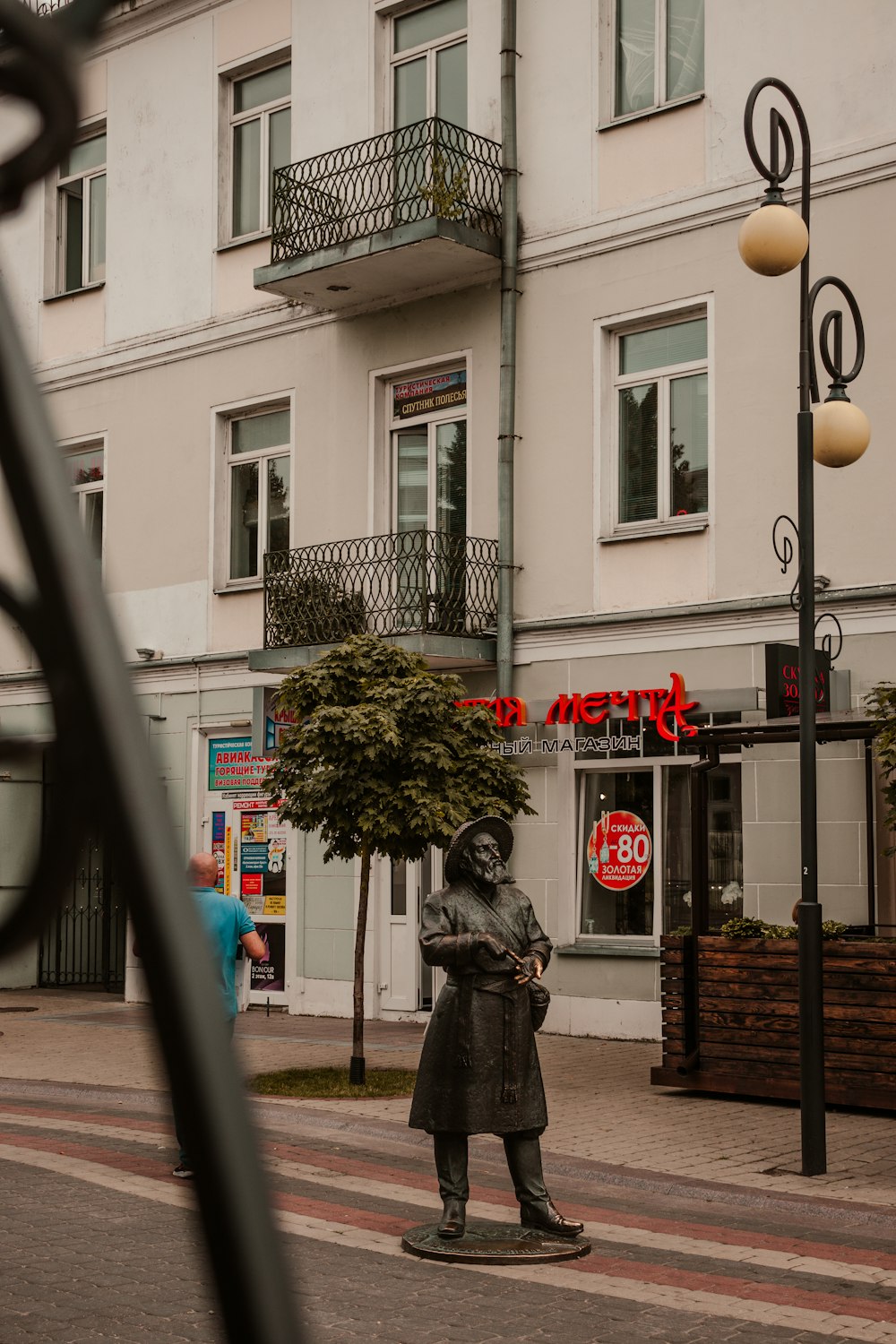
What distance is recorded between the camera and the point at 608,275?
1783 centimetres

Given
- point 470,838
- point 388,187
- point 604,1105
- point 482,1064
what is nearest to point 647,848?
point 604,1105

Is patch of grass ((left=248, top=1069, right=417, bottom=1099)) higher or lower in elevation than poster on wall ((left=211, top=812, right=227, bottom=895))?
lower

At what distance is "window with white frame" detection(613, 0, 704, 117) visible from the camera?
57.3 ft

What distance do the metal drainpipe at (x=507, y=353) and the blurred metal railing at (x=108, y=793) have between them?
17.5m

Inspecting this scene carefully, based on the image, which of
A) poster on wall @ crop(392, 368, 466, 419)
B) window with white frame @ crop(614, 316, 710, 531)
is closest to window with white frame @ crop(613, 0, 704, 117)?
window with white frame @ crop(614, 316, 710, 531)

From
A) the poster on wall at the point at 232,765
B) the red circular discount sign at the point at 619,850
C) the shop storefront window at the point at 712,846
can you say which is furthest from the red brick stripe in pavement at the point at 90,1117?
the poster on wall at the point at 232,765

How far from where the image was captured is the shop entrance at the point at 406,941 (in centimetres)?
1925

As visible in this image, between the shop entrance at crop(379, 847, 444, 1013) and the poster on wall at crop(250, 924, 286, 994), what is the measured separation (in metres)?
1.61

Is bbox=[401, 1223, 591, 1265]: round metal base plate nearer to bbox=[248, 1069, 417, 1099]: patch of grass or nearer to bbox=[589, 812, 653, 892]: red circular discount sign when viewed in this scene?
bbox=[248, 1069, 417, 1099]: patch of grass

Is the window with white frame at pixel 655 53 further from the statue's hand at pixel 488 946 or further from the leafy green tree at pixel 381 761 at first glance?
the statue's hand at pixel 488 946

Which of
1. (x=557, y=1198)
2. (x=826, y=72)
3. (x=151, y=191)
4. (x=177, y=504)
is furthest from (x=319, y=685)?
(x=151, y=191)

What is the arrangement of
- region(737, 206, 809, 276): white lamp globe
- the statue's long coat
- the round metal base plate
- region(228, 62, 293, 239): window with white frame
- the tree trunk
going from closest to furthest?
the round metal base plate < the statue's long coat < region(737, 206, 809, 276): white lamp globe < the tree trunk < region(228, 62, 293, 239): window with white frame

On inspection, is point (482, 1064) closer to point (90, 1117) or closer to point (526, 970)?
point (526, 970)

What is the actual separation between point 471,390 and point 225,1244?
18.7 metres
